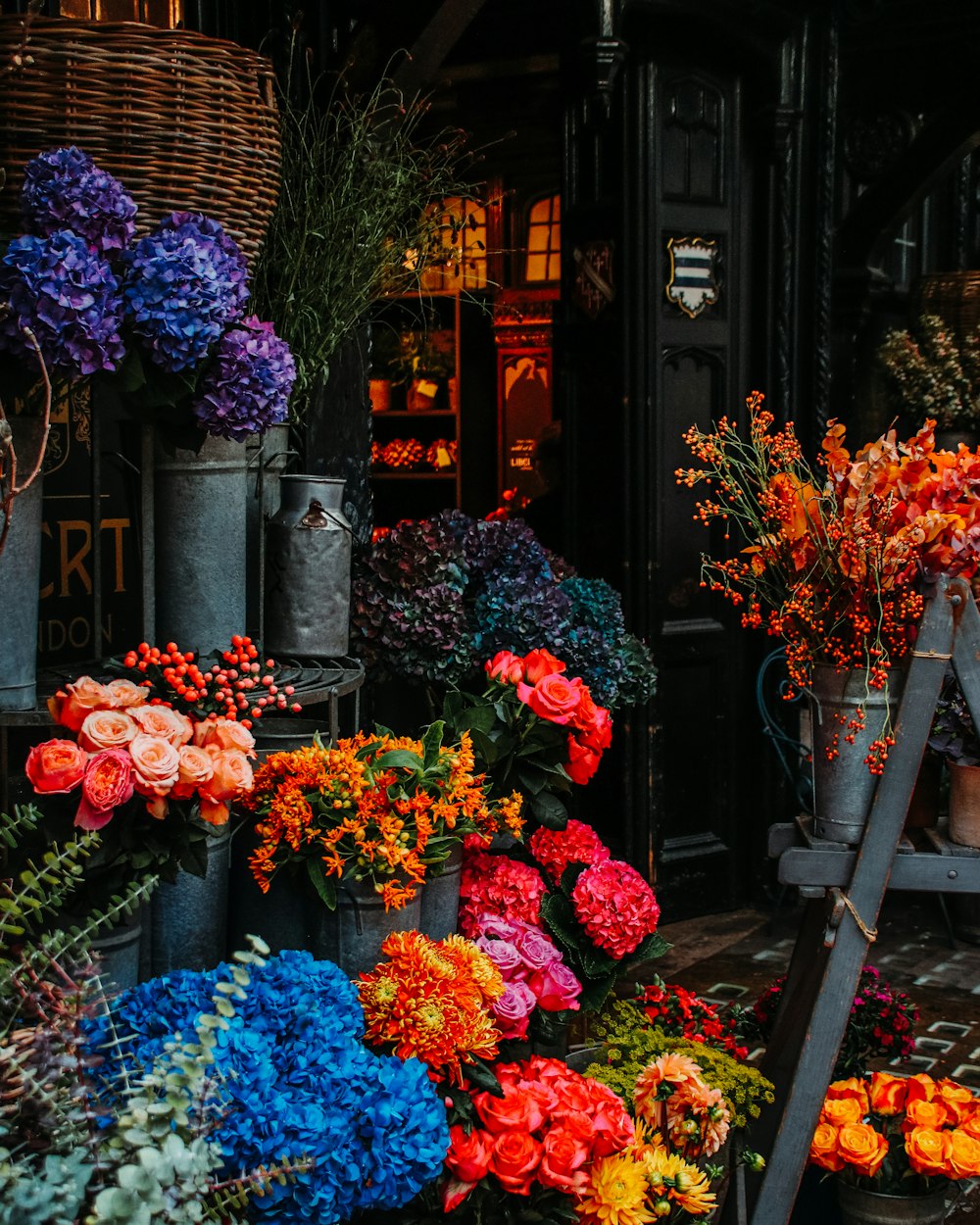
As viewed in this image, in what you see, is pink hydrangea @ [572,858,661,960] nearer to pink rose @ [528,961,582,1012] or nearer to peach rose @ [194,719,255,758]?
pink rose @ [528,961,582,1012]

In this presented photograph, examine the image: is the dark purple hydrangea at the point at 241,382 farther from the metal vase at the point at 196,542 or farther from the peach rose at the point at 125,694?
the peach rose at the point at 125,694

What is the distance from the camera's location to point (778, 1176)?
2.50m

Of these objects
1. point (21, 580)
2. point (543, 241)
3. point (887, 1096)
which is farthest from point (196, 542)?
point (543, 241)

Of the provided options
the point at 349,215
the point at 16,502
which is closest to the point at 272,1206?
the point at 16,502

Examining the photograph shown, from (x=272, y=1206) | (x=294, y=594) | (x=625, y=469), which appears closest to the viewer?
(x=272, y=1206)

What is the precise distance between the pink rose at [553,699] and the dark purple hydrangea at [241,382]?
2.17 ft

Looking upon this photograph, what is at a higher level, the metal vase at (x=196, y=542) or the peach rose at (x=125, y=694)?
the metal vase at (x=196, y=542)

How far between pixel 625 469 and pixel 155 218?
10.2 ft

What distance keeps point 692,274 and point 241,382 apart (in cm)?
322

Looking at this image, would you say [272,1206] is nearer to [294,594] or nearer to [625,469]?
[294,594]

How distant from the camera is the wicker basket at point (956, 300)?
609 cm

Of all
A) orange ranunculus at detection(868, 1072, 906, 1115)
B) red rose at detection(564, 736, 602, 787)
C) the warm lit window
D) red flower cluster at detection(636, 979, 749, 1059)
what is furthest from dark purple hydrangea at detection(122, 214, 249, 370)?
the warm lit window

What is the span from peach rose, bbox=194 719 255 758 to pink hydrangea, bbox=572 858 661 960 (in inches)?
32.0

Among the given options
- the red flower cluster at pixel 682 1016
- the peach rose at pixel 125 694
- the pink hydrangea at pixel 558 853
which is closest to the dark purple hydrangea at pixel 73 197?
the peach rose at pixel 125 694
